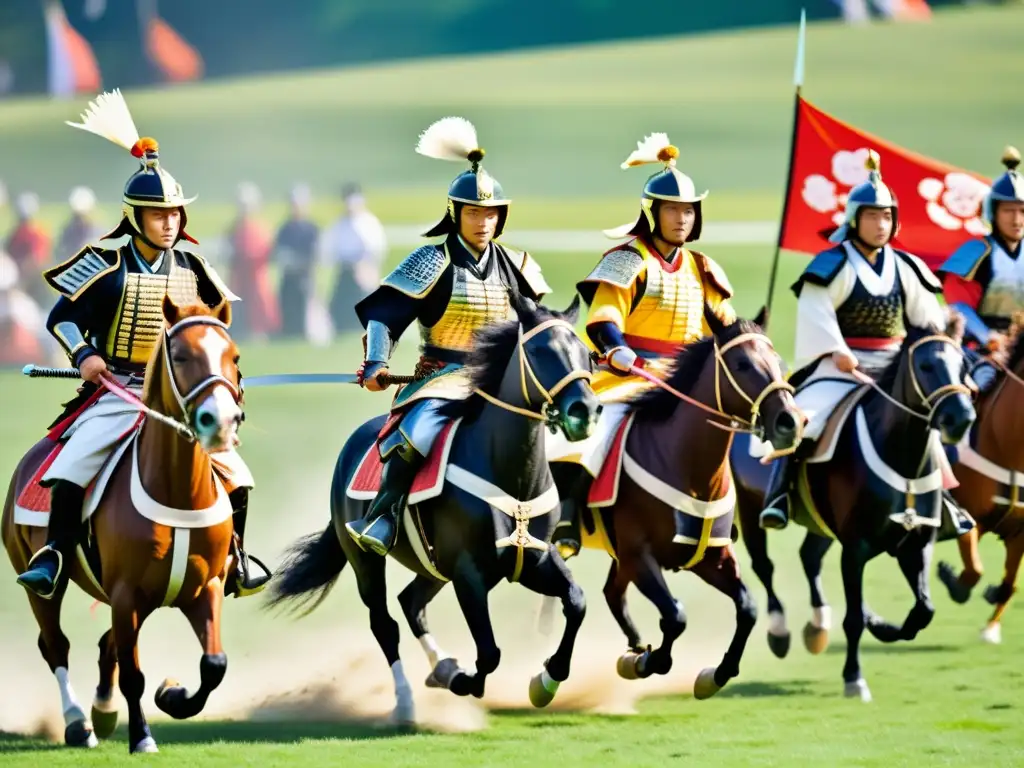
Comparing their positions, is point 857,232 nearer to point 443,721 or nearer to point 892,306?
point 892,306

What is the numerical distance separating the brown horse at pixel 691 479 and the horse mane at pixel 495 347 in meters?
1.00

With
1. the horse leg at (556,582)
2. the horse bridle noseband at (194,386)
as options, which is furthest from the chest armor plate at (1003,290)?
the horse bridle noseband at (194,386)

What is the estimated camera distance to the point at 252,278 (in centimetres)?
3061

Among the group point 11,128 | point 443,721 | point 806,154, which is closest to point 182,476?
point 443,721

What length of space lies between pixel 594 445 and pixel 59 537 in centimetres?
302

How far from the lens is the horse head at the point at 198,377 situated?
842 cm

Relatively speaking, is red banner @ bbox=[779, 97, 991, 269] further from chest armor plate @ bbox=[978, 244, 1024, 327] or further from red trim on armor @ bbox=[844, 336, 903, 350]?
red trim on armor @ bbox=[844, 336, 903, 350]

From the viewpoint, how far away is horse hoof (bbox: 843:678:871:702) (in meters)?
11.3

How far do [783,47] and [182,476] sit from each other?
40553 mm

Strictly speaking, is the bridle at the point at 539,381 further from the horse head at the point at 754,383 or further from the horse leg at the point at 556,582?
the horse head at the point at 754,383

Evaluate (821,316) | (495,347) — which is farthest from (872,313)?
(495,347)

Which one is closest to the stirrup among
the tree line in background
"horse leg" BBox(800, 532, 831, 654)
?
"horse leg" BBox(800, 532, 831, 654)

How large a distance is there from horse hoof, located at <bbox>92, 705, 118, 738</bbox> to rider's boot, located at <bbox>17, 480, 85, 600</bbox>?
0.83 metres

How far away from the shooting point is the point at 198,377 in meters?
8.59
